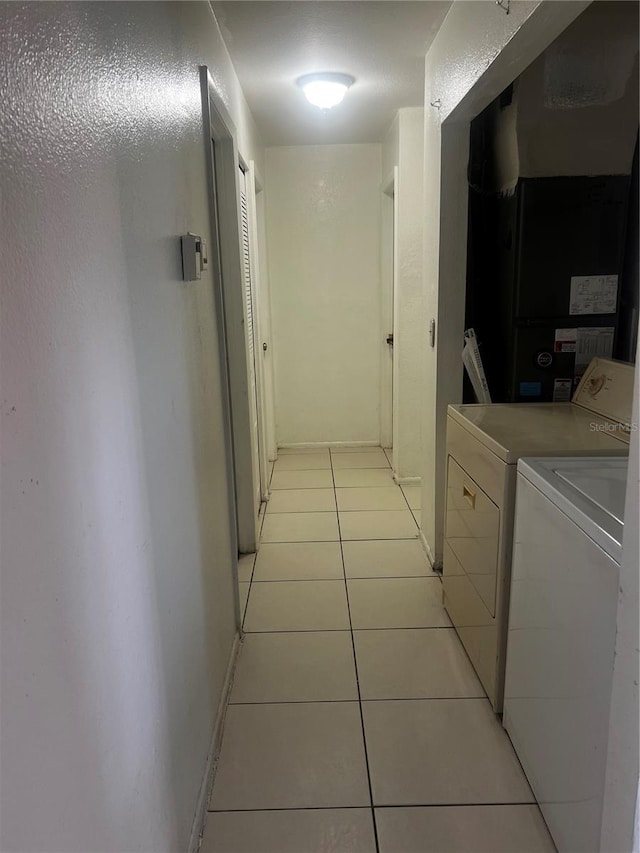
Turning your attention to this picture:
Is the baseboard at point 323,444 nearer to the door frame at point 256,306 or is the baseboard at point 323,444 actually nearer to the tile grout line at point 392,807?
the door frame at point 256,306

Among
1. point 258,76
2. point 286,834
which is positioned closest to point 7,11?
point 286,834

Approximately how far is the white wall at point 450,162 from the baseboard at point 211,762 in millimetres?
1143

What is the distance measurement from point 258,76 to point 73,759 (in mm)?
2841

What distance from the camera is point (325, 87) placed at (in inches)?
107

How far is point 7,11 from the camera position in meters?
0.60

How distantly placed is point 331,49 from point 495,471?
6.26ft

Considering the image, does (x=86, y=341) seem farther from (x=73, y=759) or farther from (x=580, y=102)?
(x=580, y=102)

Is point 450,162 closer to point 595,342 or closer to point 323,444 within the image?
point 595,342

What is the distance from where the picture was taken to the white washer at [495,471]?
162 centimetres

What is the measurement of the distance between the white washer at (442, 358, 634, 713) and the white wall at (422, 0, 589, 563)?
366mm

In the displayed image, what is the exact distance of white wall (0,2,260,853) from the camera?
62cm

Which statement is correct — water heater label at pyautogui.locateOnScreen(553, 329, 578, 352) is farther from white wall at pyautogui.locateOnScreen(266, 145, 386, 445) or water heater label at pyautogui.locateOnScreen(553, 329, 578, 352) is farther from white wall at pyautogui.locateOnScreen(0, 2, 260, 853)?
white wall at pyautogui.locateOnScreen(266, 145, 386, 445)

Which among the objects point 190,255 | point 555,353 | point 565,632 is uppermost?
point 190,255

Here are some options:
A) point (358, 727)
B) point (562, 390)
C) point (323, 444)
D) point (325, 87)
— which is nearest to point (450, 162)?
point (325, 87)
